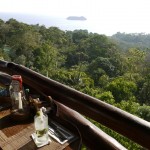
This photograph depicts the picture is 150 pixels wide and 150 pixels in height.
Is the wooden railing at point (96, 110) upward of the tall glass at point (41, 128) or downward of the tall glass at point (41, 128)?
upward

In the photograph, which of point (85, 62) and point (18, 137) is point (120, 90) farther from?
point (18, 137)

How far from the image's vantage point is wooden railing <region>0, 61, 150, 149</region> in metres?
1.06

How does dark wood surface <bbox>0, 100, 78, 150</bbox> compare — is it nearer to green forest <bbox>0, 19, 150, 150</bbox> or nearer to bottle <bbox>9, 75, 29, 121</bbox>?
bottle <bbox>9, 75, 29, 121</bbox>

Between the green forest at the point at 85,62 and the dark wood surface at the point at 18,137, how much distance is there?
1757 centimetres

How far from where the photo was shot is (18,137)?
1257 millimetres

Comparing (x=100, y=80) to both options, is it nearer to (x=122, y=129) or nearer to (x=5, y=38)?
(x=5, y=38)

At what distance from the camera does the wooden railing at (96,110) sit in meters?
1.06

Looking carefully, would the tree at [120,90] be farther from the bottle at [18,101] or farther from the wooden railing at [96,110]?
the bottle at [18,101]

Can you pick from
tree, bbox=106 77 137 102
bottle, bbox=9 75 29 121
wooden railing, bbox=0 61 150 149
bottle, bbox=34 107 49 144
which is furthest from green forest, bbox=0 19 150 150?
bottle, bbox=34 107 49 144

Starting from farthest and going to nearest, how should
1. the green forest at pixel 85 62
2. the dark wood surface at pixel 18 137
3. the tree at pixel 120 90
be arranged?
the green forest at pixel 85 62 → the tree at pixel 120 90 → the dark wood surface at pixel 18 137

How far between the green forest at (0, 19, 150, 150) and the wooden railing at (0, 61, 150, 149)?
17.3m

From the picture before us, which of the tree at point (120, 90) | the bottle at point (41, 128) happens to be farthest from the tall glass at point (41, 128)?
the tree at point (120, 90)

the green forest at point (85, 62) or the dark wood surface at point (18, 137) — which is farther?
the green forest at point (85, 62)

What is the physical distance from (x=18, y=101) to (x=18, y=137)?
250 mm
